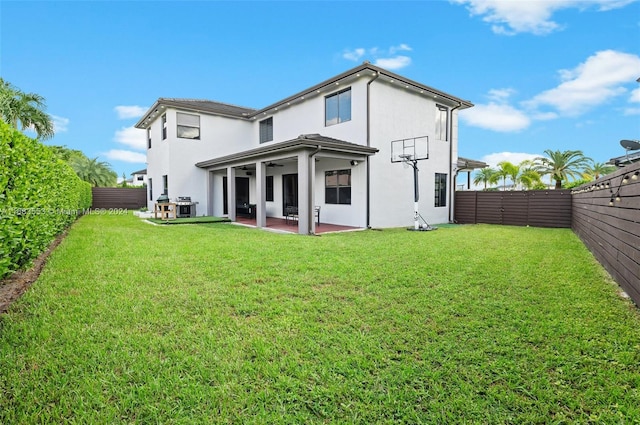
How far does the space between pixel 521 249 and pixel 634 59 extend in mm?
12450

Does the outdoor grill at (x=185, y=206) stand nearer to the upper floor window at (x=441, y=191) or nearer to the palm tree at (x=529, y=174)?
the upper floor window at (x=441, y=191)

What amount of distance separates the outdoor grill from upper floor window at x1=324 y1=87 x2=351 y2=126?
7.76 metres

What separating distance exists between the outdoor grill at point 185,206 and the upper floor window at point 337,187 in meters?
7.04

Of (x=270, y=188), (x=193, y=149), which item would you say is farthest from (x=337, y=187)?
(x=193, y=149)

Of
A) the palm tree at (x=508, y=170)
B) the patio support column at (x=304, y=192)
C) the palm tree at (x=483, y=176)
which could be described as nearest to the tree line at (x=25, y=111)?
the patio support column at (x=304, y=192)

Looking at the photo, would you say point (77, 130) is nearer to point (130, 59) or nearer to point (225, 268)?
point (130, 59)

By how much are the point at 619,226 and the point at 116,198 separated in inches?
995

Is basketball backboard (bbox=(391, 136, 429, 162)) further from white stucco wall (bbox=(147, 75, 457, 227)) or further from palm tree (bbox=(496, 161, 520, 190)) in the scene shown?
palm tree (bbox=(496, 161, 520, 190))

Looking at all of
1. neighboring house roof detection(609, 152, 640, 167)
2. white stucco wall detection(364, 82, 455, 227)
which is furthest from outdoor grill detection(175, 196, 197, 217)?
neighboring house roof detection(609, 152, 640, 167)

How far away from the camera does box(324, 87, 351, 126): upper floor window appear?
12.4 meters

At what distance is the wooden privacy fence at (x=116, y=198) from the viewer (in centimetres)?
2205

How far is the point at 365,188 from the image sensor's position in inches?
465

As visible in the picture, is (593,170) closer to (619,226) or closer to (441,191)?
(441,191)

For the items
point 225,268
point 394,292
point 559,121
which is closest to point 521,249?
point 394,292
